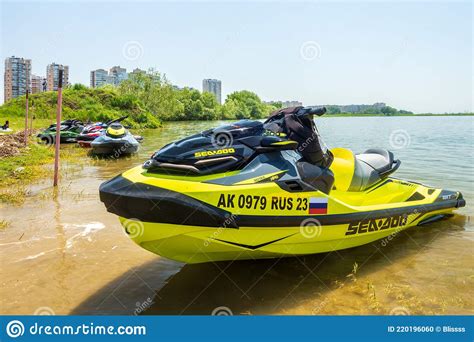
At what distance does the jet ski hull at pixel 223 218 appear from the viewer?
3.27 meters

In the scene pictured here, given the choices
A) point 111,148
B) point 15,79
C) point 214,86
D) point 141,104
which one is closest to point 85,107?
point 141,104

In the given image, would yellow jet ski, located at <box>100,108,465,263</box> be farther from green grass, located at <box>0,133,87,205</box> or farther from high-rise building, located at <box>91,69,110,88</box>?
high-rise building, located at <box>91,69,110,88</box>

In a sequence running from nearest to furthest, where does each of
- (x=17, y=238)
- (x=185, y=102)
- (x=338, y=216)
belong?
(x=338, y=216) → (x=17, y=238) → (x=185, y=102)

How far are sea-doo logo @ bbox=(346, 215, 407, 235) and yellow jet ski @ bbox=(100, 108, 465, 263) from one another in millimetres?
15

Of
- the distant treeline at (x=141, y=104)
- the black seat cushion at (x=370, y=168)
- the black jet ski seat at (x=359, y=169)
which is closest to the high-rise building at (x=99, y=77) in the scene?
the distant treeline at (x=141, y=104)

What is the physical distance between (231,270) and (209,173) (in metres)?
1.21

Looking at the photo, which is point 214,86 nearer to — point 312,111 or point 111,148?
point 111,148

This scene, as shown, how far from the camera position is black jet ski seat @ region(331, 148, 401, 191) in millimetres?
4656

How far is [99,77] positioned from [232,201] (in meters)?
86.4

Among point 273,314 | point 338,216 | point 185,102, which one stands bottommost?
point 273,314

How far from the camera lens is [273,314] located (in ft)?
10.9
